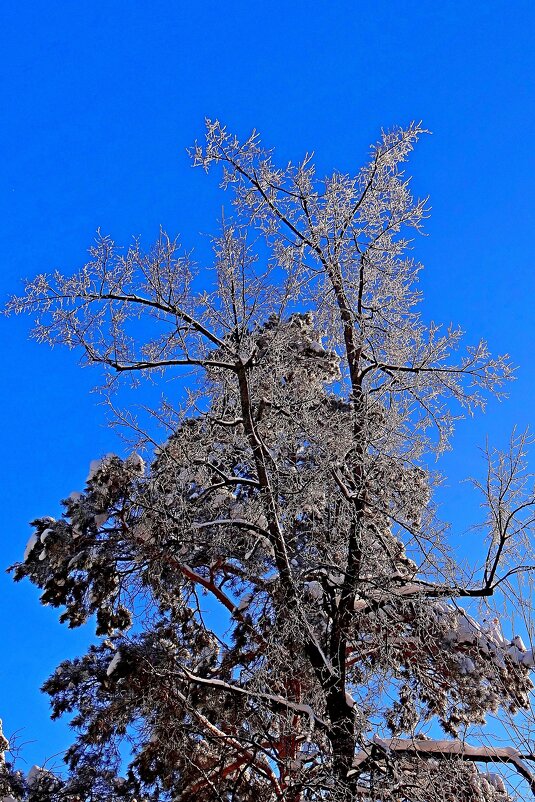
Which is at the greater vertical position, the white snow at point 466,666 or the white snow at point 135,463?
A: the white snow at point 135,463

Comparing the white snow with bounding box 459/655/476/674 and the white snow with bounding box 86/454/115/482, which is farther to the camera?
the white snow with bounding box 86/454/115/482

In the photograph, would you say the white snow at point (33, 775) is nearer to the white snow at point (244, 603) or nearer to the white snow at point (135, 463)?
the white snow at point (244, 603)

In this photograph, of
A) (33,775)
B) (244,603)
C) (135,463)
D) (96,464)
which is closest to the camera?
(244,603)

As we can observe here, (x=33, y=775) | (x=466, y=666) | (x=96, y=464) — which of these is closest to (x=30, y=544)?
(x=96, y=464)

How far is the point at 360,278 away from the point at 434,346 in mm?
1180

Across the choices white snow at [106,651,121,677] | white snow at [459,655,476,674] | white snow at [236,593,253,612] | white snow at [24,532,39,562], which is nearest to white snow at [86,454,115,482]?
white snow at [24,532,39,562]

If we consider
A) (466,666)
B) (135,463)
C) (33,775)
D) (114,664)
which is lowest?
(33,775)

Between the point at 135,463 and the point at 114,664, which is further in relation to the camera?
the point at 135,463

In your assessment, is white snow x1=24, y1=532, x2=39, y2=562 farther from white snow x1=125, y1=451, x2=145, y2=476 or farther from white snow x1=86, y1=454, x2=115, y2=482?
white snow x1=125, y1=451, x2=145, y2=476

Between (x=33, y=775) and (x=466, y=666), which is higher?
(x=466, y=666)

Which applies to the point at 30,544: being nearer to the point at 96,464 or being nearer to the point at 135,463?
the point at 96,464

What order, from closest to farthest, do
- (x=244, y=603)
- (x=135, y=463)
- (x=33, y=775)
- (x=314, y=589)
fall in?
(x=314, y=589) < (x=244, y=603) < (x=33, y=775) < (x=135, y=463)

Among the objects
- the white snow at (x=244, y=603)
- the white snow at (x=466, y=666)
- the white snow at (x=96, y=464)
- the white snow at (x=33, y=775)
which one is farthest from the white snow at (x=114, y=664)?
the white snow at (x=466, y=666)

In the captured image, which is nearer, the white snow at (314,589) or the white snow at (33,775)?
the white snow at (314,589)
